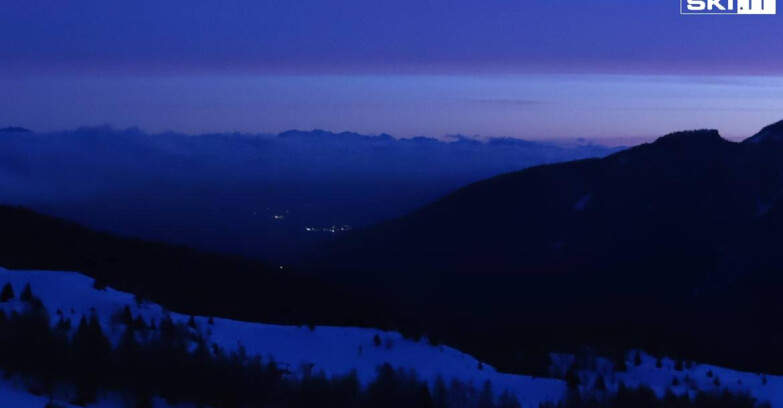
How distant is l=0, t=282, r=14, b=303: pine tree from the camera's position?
72.9ft

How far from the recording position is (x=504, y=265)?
122 metres

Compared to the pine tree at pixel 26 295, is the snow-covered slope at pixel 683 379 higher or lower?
lower

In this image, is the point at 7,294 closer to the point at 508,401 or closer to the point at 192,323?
the point at 192,323

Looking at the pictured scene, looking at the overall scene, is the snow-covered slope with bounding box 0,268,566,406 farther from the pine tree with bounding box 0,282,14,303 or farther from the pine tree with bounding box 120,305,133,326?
the pine tree with bounding box 0,282,14,303

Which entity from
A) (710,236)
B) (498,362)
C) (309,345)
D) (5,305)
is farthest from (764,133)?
(5,305)

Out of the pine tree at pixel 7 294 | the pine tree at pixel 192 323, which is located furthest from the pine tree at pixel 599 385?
the pine tree at pixel 7 294

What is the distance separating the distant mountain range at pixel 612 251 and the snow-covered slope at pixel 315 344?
41.8 m

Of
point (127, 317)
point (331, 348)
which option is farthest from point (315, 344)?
point (127, 317)

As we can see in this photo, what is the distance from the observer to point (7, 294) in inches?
887

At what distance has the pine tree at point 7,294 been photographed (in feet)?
72.9

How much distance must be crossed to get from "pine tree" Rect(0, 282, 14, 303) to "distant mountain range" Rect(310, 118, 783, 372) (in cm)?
5041

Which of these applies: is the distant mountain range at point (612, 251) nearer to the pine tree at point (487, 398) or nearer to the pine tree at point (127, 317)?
the pine tree at point (487, 398)

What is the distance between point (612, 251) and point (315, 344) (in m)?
102

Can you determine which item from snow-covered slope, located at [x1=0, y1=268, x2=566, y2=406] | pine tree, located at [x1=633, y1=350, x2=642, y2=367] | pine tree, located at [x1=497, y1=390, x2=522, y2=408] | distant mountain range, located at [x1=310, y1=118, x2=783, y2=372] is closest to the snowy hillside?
snow-covered slope, located at [x1=0, y1=268, x2=566, y2=406]
